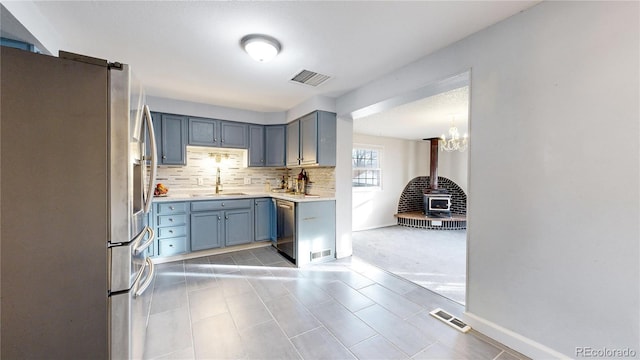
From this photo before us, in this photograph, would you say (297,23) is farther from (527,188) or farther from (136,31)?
(527,188)

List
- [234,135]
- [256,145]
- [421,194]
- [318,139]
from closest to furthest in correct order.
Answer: [318,139]
[234,135]
[256,145]
[421,194]

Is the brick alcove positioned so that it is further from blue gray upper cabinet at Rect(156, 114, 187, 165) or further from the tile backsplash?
blue gray upper cabinet at Rect(156, 114, 187, 165)

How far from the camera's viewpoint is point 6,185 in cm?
94

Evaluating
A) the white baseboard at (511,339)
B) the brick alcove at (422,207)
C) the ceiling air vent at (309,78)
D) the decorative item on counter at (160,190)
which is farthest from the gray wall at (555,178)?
the brick alcove at (422,207)

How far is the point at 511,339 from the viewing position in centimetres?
167

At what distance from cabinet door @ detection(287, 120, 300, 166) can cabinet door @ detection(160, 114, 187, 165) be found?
1629 mm

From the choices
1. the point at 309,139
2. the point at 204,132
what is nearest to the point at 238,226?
the point at 204,132

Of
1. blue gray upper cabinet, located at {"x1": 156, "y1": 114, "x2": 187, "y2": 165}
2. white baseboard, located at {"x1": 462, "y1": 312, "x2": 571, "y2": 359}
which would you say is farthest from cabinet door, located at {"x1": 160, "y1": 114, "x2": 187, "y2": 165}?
white baseboard, located at {"x1": 462, "y1": 312, "x2": 571, "y2": 359}

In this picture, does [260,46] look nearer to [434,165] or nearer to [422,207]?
[434,165]

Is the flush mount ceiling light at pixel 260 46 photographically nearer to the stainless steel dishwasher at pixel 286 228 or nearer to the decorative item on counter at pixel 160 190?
the stainless steel dishwasher at pixel 286 228

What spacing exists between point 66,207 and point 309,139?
2.82 metres

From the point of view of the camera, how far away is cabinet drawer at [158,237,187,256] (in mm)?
3227

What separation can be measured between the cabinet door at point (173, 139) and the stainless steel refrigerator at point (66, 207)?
8.97 ft

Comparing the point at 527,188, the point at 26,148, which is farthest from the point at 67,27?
the point at 527,188
